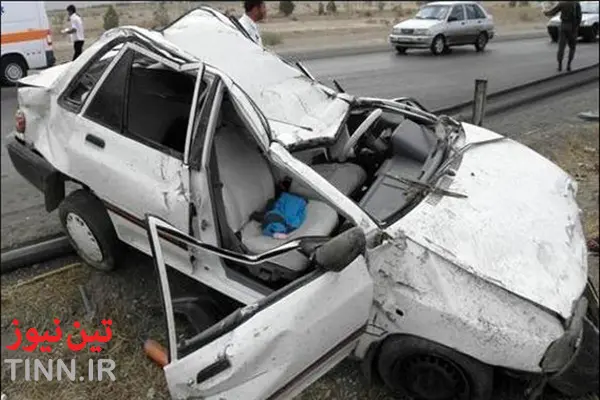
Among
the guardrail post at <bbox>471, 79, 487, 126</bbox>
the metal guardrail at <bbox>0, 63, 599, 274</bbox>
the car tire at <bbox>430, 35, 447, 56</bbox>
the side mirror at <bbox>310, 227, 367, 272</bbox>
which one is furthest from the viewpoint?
the car tire at <bbox>430, 35, 447, 56</bbox>

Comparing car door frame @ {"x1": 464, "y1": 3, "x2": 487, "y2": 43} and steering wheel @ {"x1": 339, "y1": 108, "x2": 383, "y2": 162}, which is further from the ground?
car door frame @ {"x1": 464, "y1": 3, "x2": 487, "y2": 43}

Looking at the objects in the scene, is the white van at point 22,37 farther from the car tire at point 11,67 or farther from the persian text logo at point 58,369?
the persian text logo at point 58,369

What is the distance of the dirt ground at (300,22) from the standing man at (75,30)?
2.3 inches

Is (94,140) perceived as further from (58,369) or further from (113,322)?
(58,369)

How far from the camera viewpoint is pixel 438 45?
15891 mm

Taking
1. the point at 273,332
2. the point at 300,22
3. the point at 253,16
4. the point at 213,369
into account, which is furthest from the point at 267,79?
the point at 300,22

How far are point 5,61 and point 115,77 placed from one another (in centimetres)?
611

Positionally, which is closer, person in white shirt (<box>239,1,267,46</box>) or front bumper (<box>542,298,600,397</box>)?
front bumper (<box>542,298,600,397</box>)

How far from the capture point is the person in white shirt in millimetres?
4891

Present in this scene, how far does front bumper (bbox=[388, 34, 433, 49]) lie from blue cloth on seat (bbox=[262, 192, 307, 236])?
12511mm

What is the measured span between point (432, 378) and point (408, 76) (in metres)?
9.99

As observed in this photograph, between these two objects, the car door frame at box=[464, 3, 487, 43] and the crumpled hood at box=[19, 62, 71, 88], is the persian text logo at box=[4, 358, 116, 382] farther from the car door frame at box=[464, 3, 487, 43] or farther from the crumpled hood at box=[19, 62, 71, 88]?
the car door frame at box=[464, 3, 487, 43]

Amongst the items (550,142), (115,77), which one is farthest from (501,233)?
(550,142)

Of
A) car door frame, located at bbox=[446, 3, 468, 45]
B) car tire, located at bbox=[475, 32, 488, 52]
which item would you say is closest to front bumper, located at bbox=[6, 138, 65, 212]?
car door frame, located at bbox=[446, 3, 468, 45]
